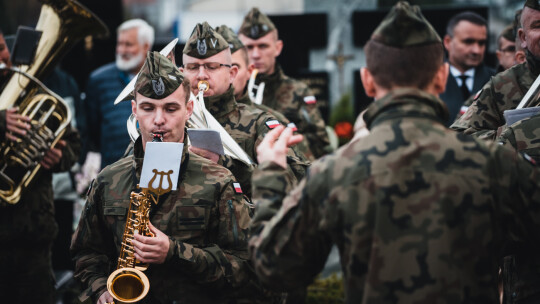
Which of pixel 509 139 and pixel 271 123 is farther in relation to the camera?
pixel 271 123

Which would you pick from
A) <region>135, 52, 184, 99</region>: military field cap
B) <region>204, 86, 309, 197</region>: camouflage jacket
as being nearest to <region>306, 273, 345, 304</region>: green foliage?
<region>204, 86, 309, 197</region>: camouflage jacket

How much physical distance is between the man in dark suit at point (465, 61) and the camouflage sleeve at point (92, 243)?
448 cm

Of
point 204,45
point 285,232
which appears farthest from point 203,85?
point 285,232

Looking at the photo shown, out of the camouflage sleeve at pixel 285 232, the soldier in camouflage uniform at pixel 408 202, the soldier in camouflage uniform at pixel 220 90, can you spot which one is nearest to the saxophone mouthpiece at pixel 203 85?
the soldier in camouflage uniform at pixel 220 90

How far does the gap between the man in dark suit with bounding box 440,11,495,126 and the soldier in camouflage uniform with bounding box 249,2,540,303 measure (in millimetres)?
4920

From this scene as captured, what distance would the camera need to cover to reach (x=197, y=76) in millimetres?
5547

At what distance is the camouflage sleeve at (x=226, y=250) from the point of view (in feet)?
12.9

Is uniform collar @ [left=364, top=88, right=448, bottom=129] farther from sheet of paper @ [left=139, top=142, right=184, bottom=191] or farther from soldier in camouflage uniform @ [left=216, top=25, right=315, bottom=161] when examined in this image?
soldier in camouflage uniform @ [left=216, top=25, right=315, bottom=161]

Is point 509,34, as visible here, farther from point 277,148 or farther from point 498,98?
point 277,148

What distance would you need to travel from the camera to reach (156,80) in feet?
13.7

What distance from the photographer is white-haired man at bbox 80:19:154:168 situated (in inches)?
315

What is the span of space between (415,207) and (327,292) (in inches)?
211

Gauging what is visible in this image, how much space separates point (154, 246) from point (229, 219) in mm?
447

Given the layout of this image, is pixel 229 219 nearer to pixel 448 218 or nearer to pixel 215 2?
pixel 448 218
